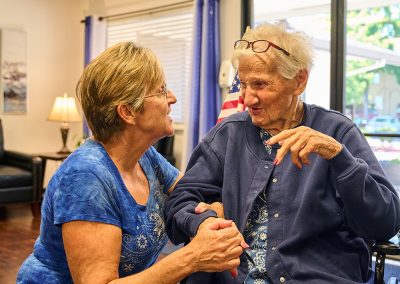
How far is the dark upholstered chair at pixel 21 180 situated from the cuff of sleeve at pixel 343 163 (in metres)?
4.18

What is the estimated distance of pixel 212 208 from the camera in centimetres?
150

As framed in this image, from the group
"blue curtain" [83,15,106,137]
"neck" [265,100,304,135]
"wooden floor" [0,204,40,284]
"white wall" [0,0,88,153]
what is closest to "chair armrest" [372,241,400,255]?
"neck" [265,100,304,135]

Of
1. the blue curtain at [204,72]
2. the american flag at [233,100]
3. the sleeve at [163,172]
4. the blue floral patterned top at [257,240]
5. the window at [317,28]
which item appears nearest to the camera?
the blue floral patterned top at [257,240]

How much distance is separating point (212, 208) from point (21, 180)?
389 centimetres

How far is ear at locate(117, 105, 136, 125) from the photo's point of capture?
1354 millimetres

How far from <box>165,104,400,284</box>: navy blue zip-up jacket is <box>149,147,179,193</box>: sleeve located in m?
0.08

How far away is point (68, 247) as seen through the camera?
1.21 metres

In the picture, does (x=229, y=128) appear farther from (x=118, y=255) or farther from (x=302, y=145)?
(x=118, y=255)

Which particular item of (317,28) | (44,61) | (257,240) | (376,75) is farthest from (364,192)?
(44,61)

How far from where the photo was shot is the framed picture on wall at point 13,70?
5816 millimetres

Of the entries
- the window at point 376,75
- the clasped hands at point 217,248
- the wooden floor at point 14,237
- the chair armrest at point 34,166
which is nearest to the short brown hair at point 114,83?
the clasped hands at point 217,248

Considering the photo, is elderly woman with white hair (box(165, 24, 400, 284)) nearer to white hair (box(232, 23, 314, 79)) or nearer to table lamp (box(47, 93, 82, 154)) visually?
white hair (box(232, 23, 314, 79))

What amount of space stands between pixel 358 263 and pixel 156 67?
850 millimetres

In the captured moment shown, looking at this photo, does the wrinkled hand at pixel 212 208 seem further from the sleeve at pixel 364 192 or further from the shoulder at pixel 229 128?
the sleeve at pixel 364 192
